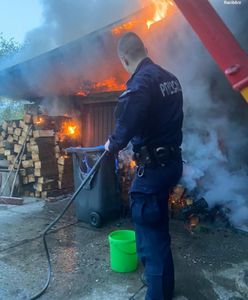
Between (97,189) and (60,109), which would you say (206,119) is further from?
(60,109)

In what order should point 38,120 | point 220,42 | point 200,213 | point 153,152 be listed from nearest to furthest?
point 220,42, point 153,152, point 200,213, point 38,120

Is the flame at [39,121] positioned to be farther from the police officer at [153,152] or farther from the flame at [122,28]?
the police officer at [153,152]

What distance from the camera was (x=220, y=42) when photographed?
2.01m

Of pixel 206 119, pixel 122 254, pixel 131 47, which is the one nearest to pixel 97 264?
pixel 122 254

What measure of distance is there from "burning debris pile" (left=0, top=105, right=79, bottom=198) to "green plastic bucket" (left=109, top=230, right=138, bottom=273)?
3.52 m

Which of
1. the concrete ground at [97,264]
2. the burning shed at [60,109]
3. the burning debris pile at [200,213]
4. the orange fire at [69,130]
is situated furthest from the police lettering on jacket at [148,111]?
the orange fire at [69,130]

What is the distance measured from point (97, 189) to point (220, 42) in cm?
301

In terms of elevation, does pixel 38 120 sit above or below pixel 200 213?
above

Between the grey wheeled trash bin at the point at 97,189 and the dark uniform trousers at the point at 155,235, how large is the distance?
1.90 metres

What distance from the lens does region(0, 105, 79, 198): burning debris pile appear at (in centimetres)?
650

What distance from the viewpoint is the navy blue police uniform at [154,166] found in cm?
250

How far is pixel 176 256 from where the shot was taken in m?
3.58

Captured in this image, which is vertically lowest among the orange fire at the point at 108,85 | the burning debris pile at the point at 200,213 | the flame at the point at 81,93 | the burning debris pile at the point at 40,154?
the burning debris pile at the point at 200,213

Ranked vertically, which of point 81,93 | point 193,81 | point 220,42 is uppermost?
point 81,93
